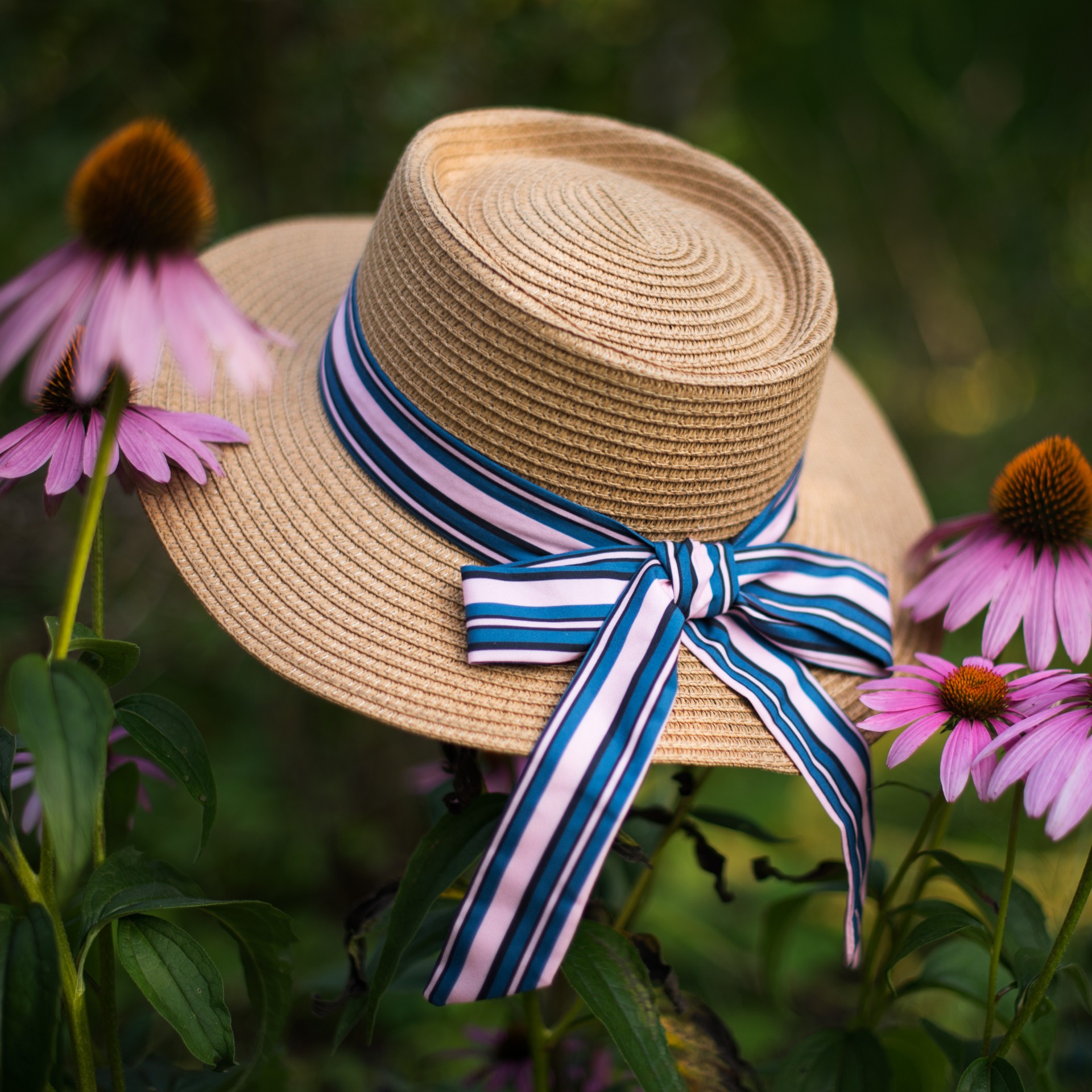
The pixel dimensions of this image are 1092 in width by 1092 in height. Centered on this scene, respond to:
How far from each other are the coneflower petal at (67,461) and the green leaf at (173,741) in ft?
0.55

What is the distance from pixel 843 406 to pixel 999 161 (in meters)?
3.11

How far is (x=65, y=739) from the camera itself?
535 mm

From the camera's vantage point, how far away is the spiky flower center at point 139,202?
1.80 feet

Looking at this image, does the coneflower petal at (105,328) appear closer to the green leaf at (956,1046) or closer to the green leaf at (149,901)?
the green leaf at (149,901)

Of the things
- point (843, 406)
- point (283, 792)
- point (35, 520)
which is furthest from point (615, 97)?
point (283, 792)

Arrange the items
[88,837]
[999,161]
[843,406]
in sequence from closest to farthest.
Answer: [88,837] < [843,406] < [999,161]

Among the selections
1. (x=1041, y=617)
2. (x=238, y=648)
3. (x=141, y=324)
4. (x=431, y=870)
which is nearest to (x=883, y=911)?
(x=1041, y=617)

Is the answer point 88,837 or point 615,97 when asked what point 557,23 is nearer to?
point 615,97

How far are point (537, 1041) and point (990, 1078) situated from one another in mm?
392

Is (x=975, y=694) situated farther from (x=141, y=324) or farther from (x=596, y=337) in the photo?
(x=141, y=324)

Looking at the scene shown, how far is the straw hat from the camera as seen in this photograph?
2.41 feet

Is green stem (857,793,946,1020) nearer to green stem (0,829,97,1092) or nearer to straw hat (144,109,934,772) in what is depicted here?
straw hat (144,109,934,772)

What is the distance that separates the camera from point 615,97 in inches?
98.0

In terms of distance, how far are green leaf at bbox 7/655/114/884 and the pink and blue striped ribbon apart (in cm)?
28
